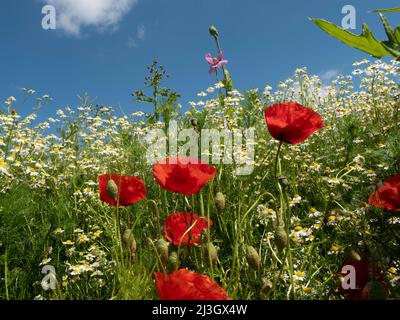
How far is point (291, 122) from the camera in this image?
0.98 meters

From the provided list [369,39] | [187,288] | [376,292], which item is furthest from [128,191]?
[369,39]

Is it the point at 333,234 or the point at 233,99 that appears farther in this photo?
the point at 233,99

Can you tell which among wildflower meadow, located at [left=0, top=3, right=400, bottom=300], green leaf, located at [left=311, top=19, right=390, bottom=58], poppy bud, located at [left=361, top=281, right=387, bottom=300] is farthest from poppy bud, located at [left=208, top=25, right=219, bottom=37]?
poppy bud, located at [left=361, top=281, right=387, bottom=300]

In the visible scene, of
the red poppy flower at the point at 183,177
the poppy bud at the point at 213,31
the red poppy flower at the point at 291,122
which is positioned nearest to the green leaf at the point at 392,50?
the red poppy flower at the point at 291,122

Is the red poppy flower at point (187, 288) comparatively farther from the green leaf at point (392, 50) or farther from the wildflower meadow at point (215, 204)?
the green leaf at point (392, 50)

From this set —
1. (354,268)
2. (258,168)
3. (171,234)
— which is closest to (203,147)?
(258,168)

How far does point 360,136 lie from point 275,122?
1570 mm

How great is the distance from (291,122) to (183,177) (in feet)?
0.91

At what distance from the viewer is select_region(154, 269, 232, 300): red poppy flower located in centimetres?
61

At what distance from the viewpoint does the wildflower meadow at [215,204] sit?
94cm

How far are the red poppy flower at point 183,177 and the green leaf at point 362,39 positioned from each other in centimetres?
46

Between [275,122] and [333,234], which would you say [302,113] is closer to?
[275,122]

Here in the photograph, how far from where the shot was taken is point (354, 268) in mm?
917

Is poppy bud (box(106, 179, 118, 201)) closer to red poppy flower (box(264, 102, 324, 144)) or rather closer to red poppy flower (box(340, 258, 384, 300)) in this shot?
red poppy flower (box(264, 102, 324, 144))
